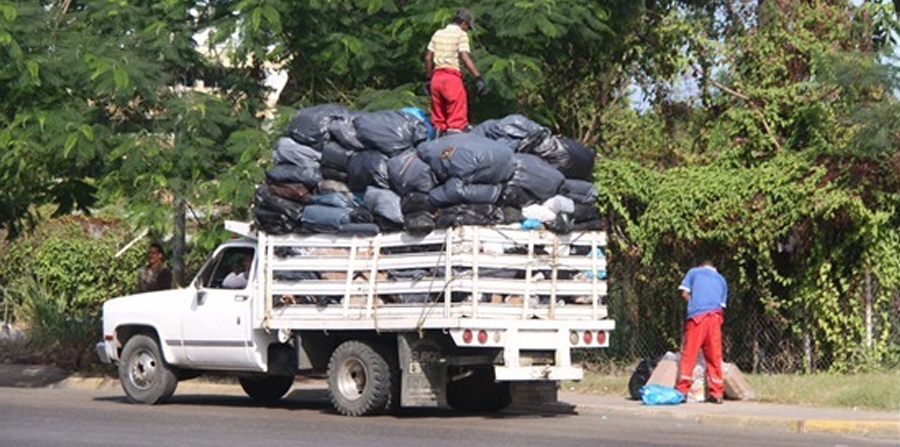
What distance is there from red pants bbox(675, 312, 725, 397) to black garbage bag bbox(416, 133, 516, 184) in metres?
3.26

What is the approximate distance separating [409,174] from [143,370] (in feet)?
14.2

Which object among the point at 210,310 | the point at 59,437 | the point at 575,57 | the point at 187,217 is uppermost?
the point at 575,57

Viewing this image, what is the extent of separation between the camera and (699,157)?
23.4 m

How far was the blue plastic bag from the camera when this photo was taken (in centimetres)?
1867

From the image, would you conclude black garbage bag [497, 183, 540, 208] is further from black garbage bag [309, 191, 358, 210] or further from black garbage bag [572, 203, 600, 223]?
black garbage bag [309, 191, 358, 210]

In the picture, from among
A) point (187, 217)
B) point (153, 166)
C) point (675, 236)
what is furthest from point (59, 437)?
point (675, 236)

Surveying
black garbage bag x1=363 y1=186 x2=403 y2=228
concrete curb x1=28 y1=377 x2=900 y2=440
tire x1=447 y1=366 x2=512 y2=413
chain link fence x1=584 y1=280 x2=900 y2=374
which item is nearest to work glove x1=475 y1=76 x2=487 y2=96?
black garbage bag x1=363 y1=186 x2=403 y2=228

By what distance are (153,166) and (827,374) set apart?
329 inches

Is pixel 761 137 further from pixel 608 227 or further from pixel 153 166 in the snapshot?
pixel 153 166

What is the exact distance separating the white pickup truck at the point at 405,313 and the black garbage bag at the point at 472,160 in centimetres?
51

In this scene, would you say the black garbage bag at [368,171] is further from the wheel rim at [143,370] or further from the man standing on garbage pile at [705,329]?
the man standing on garbage pile at [705,329]

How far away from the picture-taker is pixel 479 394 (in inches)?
730

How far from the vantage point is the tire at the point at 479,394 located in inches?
728

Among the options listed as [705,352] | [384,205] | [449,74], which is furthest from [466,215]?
[705,352]
